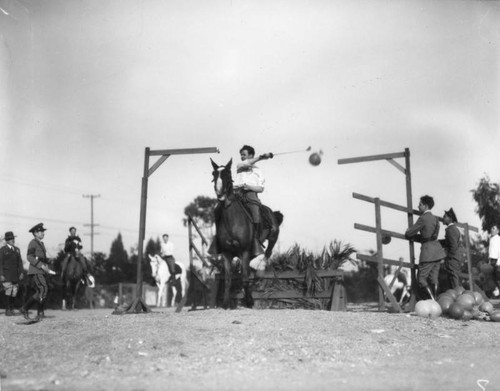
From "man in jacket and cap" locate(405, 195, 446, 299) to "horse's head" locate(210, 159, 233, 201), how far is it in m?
4.13

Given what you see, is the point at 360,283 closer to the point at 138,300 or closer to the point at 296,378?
the point at 138,300

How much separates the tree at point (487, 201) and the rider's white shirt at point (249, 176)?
60.6 feet

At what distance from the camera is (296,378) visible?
7125 mm

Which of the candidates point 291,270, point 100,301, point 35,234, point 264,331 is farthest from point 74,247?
point 100,301

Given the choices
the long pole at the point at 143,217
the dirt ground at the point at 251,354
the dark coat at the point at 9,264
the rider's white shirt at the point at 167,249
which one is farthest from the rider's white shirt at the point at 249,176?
the rider's white shirt at the point at 167,249

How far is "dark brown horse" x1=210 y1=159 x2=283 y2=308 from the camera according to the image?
548 inches

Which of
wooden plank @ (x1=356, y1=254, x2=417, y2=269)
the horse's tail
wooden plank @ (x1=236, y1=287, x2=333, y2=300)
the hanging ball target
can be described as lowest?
wooden plank @ (x1=236, y1=287, x2=333, y2=300)

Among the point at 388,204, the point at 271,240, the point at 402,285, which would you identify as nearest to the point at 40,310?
the point at 271,240

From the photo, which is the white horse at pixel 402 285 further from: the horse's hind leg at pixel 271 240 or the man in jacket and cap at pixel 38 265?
the man in jacket and cap at pixel 38 265

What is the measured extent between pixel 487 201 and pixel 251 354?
24499mm

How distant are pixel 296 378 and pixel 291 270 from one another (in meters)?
7.52

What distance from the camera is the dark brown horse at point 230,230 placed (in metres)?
13.9

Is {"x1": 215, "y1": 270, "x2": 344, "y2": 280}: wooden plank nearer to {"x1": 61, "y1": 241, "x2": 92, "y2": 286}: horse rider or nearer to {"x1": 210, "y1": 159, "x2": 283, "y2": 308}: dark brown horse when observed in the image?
{"x1": 210, "y1": 159, "x2": 283, "y2": 308}: dark brown horse

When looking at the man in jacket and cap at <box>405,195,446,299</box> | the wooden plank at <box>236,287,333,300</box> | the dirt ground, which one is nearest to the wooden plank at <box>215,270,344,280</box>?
the wooden plank at <box>236,287,333,300</box>
